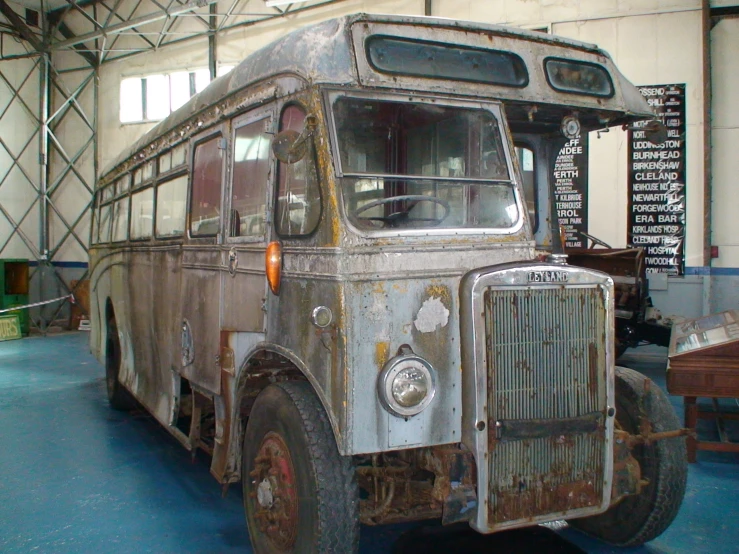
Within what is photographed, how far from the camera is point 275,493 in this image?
11.1ft

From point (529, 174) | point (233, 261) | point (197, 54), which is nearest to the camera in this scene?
point (233, 261)

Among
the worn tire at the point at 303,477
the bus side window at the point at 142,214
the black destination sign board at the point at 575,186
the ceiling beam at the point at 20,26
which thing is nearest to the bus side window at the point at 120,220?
the bus side window at the point at 142,214

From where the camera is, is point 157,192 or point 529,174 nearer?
point 529,174

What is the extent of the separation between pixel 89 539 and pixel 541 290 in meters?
3.18

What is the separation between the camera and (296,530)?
319 cm

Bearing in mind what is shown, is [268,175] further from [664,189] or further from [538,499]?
[664,189]

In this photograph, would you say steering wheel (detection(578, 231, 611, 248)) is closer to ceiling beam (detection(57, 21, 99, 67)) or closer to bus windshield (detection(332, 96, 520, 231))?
bus windshield (detection(332, 96, 520, 231))

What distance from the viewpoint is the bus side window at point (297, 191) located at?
3.18 m

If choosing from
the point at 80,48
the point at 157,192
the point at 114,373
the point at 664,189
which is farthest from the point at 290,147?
the point at 80,48

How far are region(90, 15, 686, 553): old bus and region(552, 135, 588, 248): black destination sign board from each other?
6983mm

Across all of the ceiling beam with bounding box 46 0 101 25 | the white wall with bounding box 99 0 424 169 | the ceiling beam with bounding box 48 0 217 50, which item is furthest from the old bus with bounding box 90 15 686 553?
the ceiling beam with bounding box 46 0 101 25

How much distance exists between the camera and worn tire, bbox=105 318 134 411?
7.44 meters

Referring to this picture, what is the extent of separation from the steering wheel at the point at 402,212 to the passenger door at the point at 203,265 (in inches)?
48.8

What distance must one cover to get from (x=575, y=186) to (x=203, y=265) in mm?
7923
